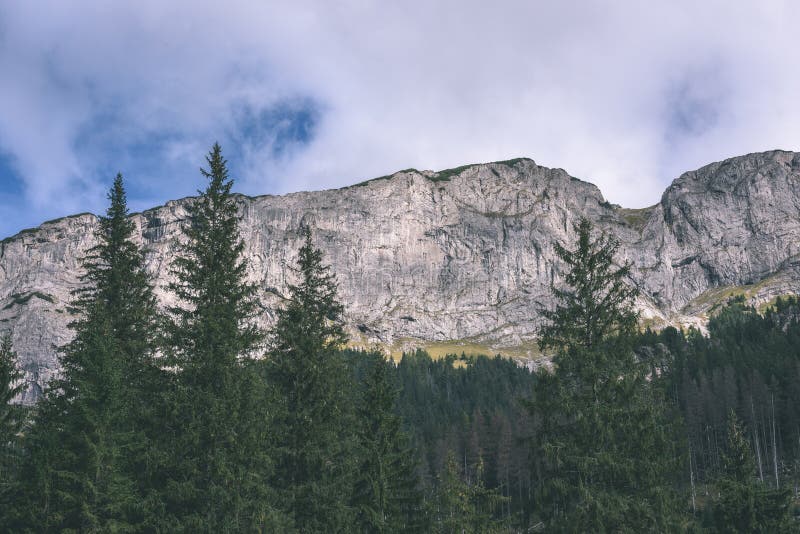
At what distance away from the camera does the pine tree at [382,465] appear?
2742 cm

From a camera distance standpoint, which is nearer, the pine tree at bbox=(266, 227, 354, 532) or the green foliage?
the green foliage

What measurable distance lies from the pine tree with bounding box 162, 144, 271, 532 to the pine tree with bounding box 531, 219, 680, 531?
32.2ft

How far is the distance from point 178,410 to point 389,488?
40.0ft

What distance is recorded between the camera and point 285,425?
24.8 metres

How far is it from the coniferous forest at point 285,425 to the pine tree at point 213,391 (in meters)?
0.07

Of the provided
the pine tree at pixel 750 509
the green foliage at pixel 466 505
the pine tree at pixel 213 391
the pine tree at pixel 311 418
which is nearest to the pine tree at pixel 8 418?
the pine tree at pixel 213 391

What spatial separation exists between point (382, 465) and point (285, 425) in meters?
5.89

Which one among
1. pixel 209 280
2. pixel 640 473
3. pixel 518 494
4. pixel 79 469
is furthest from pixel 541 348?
pixel 518 494

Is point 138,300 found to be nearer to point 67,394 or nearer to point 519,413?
point 67,394

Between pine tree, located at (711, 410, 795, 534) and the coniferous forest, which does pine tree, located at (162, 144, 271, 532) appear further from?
Answer: pine tree, located at (711, 410, 795, 534)

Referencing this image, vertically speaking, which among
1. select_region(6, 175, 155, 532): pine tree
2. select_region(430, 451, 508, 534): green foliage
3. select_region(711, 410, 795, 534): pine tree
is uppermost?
select_region(6, 175, 155, 532): pine tree

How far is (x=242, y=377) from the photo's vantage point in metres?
20.6

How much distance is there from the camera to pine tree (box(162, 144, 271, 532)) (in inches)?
758

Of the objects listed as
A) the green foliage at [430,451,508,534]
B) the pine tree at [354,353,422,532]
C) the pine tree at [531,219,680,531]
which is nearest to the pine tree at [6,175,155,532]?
the pine tree at [354,353,422,532]
